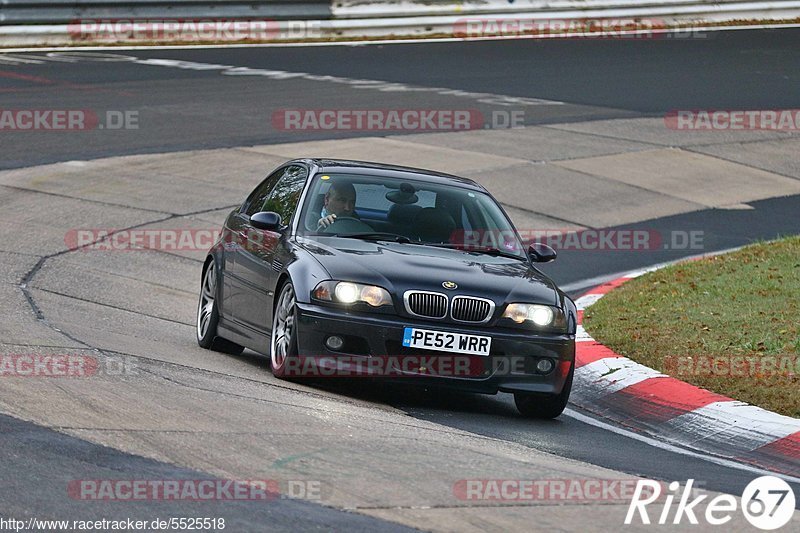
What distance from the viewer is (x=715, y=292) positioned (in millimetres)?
12594

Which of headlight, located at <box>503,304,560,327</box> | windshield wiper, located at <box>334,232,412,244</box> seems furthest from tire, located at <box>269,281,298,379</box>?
headlight, located at <box>503,304,560,327</box>

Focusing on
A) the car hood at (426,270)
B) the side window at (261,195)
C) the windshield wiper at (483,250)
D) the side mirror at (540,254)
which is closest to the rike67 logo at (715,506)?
the car hood at (426,270)

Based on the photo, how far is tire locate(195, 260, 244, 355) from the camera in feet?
34.7

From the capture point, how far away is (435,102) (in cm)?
2366

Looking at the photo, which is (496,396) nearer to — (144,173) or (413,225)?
(413,225)

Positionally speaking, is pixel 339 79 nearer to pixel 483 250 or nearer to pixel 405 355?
pixel 483 250

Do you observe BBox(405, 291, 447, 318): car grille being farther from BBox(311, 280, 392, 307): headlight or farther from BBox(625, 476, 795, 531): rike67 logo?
BBox(625, 476, 795, 531): rike67 logo

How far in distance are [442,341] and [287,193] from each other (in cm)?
231

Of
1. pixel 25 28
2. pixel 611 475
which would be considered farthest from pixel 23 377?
pixel 25 28

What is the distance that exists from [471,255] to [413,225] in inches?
19.1

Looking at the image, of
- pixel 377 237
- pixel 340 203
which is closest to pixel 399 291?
pixel 377 237

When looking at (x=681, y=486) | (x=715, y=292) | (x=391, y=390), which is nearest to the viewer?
(x=681, y=486)

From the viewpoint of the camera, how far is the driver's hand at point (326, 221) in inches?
380

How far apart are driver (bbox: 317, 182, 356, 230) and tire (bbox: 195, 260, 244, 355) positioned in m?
1.31
